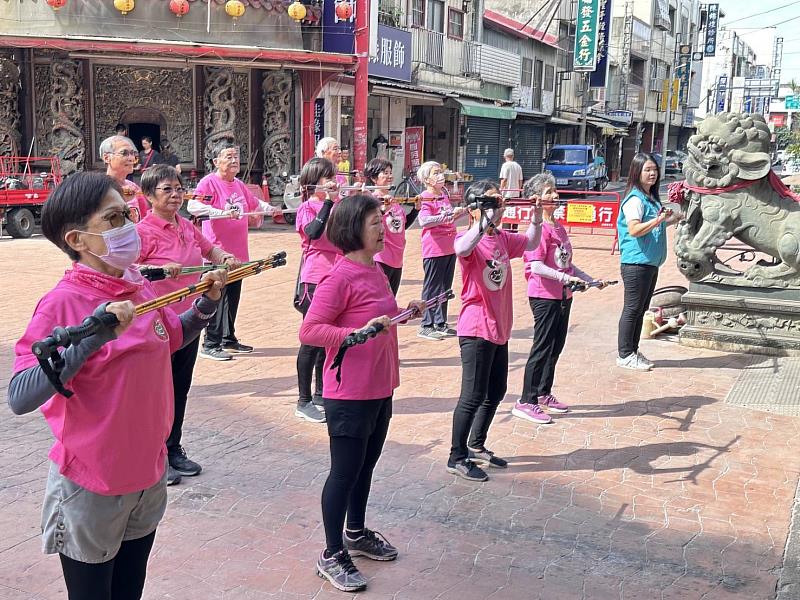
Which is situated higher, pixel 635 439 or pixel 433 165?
pixel 433 165

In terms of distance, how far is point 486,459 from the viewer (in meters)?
5.04

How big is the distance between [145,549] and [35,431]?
3131 mm

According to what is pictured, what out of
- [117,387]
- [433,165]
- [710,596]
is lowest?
[710,596]

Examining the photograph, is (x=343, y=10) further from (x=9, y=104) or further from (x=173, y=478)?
(x=173, y=478)

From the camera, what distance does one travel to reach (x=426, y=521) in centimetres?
431

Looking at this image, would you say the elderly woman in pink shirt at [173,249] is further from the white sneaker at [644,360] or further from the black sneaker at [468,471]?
the white sneaker at [644,360]

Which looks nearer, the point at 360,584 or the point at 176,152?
the point at 360,584

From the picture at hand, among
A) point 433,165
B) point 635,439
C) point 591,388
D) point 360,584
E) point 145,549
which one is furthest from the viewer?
point 433,165

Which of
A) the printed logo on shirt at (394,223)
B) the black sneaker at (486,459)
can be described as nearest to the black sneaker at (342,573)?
the black sneaker at (486,459)

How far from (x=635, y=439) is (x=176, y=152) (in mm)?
14551

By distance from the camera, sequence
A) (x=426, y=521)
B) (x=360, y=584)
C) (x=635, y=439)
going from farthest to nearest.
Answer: (x=635, y=439)
(x=426, y=521)
(x=360, y=584)

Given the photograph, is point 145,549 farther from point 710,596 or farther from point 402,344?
point 402,344

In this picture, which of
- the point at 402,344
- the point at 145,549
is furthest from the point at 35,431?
the point at 402,344

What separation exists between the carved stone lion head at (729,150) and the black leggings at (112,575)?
6.58 meters
